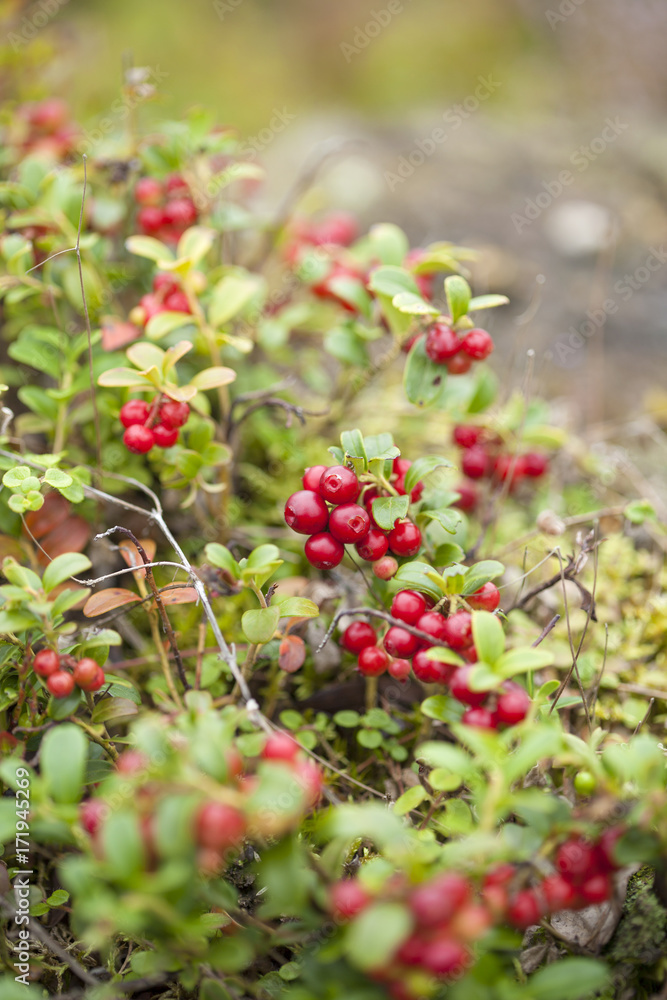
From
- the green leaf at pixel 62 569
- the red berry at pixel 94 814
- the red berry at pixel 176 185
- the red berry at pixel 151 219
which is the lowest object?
the red berry at pixel 94 814

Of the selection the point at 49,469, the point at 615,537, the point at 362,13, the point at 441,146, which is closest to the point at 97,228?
the point at 49,469

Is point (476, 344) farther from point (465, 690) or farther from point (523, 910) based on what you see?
point (523, 910)

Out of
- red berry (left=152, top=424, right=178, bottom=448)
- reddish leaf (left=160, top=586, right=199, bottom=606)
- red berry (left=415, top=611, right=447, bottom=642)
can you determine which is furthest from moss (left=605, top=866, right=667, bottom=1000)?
red berry (left=152, top=424, right=178, bottom=448)

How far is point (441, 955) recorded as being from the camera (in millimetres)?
920

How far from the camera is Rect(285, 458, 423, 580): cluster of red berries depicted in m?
1.47

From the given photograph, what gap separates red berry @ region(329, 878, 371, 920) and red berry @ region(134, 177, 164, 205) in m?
2.15

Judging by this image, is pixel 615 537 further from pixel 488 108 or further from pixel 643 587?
pixel 488 108

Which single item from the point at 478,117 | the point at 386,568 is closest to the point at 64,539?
the point at 386,568

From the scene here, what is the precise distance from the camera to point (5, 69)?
2959mm

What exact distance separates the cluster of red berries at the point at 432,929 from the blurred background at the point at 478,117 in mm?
1671

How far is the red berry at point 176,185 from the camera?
2312 mm

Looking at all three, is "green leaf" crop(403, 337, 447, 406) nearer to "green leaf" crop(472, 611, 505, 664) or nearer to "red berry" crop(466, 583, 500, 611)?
"red berry" crop(466, 583, 500, 611)

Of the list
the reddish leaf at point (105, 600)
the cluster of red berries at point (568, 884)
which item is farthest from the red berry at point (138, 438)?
the cluster of red berries at point (568, 884)

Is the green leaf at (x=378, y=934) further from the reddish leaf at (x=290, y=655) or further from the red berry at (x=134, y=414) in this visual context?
the red berry at (x=134, y=414)
